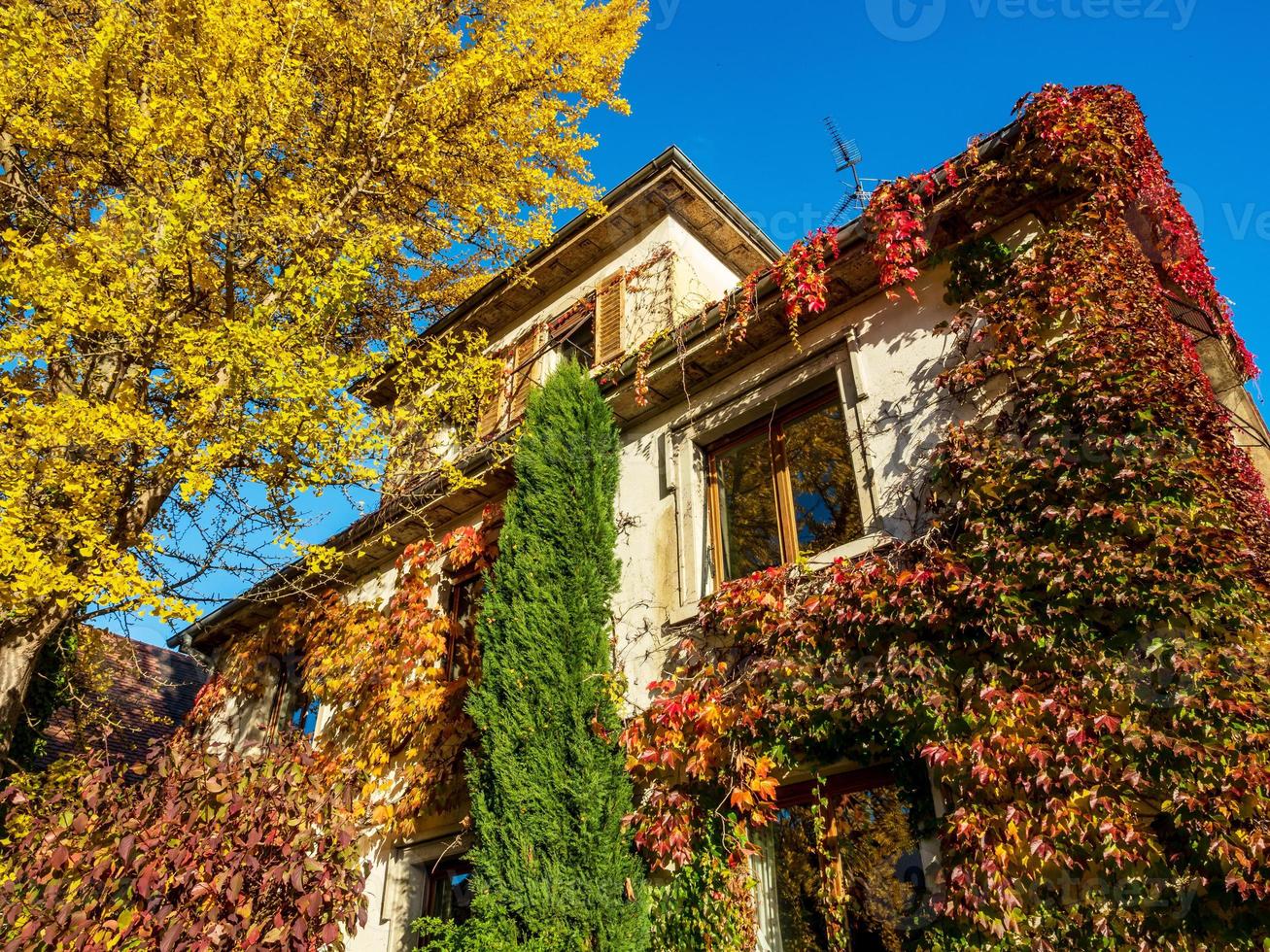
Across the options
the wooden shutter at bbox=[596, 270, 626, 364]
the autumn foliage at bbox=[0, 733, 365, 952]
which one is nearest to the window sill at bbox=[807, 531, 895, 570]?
the autumn foliage at bbox=[0, 733, 365, 952]

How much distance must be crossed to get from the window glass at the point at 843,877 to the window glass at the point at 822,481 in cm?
190

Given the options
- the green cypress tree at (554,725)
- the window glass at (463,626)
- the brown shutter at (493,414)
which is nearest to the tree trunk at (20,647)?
the green cypress tree at (554,725)

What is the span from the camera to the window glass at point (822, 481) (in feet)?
20.4

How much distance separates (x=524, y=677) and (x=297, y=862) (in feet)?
6.57

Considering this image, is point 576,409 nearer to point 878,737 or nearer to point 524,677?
point 524,677

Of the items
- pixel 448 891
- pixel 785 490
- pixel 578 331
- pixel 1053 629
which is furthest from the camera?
pixel 578 331

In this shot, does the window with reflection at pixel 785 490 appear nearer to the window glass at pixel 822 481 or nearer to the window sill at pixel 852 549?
the window glass at pixel 822 481

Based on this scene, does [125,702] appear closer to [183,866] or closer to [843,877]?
[183,866]

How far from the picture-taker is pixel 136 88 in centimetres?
896

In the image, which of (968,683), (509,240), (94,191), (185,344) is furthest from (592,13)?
(968,683)

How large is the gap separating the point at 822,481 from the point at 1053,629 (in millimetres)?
2418

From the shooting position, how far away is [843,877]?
4992 mm

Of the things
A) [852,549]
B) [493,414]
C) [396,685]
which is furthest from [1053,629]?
[493,414]

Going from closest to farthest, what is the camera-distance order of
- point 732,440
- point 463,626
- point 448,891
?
1. point 732,440
2. point 448,891
3. point 463,626
